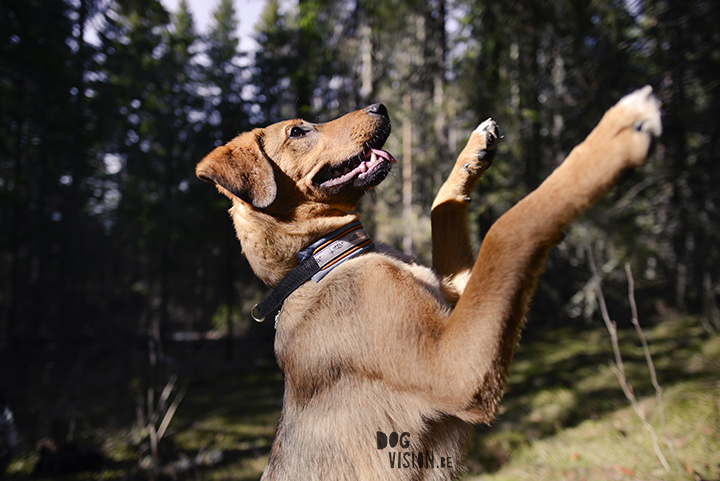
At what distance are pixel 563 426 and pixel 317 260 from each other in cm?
560

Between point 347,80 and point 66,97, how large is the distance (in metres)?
11.8

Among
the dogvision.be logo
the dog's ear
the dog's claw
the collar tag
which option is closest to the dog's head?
the dog's ear

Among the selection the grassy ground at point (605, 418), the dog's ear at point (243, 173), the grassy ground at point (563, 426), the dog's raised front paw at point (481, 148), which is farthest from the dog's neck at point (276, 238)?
the grassy ground at point (563, 426)

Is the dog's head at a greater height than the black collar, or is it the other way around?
the dog's head

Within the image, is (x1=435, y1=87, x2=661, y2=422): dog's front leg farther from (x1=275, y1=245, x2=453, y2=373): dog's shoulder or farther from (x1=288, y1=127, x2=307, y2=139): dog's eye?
(x1=288, y1=127, x2=307, y2=139): dog's eye

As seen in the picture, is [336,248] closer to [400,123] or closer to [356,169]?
[356,169]

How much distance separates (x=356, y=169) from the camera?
2.58 metres

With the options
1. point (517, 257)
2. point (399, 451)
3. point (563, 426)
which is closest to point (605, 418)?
point (563, 426)

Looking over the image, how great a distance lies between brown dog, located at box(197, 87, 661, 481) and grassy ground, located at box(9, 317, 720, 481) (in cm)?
287

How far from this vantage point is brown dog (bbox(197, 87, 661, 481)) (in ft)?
5.42

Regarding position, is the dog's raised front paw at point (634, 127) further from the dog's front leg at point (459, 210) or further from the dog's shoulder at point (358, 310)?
the dog's shoulder at point (358, 310)

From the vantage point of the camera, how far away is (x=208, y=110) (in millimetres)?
14703

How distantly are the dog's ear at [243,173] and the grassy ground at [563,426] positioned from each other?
13.4 ft

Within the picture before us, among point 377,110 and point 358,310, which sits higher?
point 377,110
